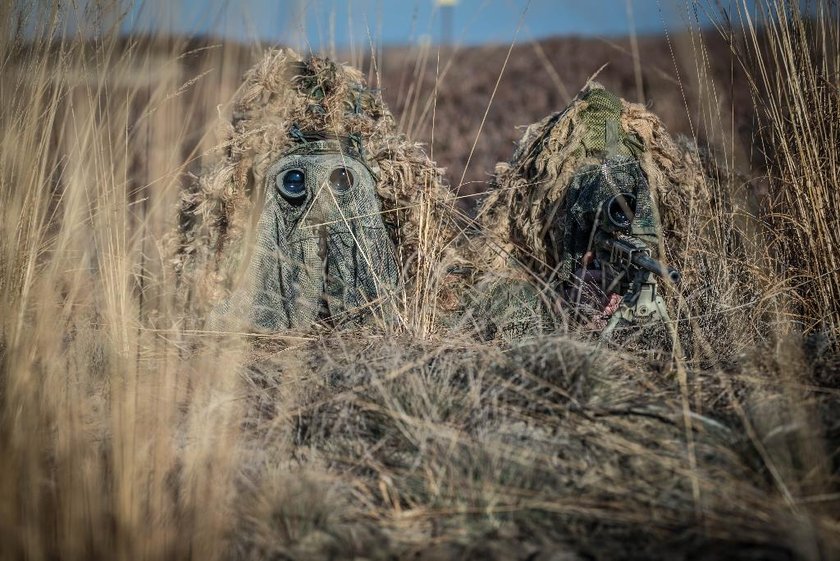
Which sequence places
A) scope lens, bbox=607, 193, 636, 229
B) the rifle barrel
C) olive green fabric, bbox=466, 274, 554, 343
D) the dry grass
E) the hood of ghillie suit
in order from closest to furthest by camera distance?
the dry grass
the rifle barrel
olive green fabric, bbox=466, 274, 554, 343
scope lens, bbox=607, 193, 636, 229
the hood of ghillie suit

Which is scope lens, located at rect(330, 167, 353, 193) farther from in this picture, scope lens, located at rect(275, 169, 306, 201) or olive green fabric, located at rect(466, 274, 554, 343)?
olive green fabric, located at rect(466, 274, 554, 343)

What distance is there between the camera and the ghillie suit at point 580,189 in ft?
9.80

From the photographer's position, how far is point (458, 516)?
1538 millimetres

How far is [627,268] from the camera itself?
2469 mm

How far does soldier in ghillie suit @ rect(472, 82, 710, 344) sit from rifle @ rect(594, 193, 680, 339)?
5 cm

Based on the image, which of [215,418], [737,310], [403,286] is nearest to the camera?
[215,418]

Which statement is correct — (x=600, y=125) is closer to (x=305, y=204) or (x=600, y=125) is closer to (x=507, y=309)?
(x=507, y=309)

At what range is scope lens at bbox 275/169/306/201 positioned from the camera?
2.92 metres

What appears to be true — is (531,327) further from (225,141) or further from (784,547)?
(225,141)

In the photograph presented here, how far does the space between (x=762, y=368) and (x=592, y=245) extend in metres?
1.02

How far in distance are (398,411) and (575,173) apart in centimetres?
171

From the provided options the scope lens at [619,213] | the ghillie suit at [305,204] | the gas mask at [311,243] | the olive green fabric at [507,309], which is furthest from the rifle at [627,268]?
the gas mask at [311,243]

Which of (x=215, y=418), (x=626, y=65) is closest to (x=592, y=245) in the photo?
(x=215, y=418)

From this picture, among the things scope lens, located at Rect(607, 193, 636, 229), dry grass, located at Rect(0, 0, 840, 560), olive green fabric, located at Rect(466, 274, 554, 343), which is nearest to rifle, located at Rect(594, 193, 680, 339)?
scope lens, located at Rect(607, 193, 636, 229)
